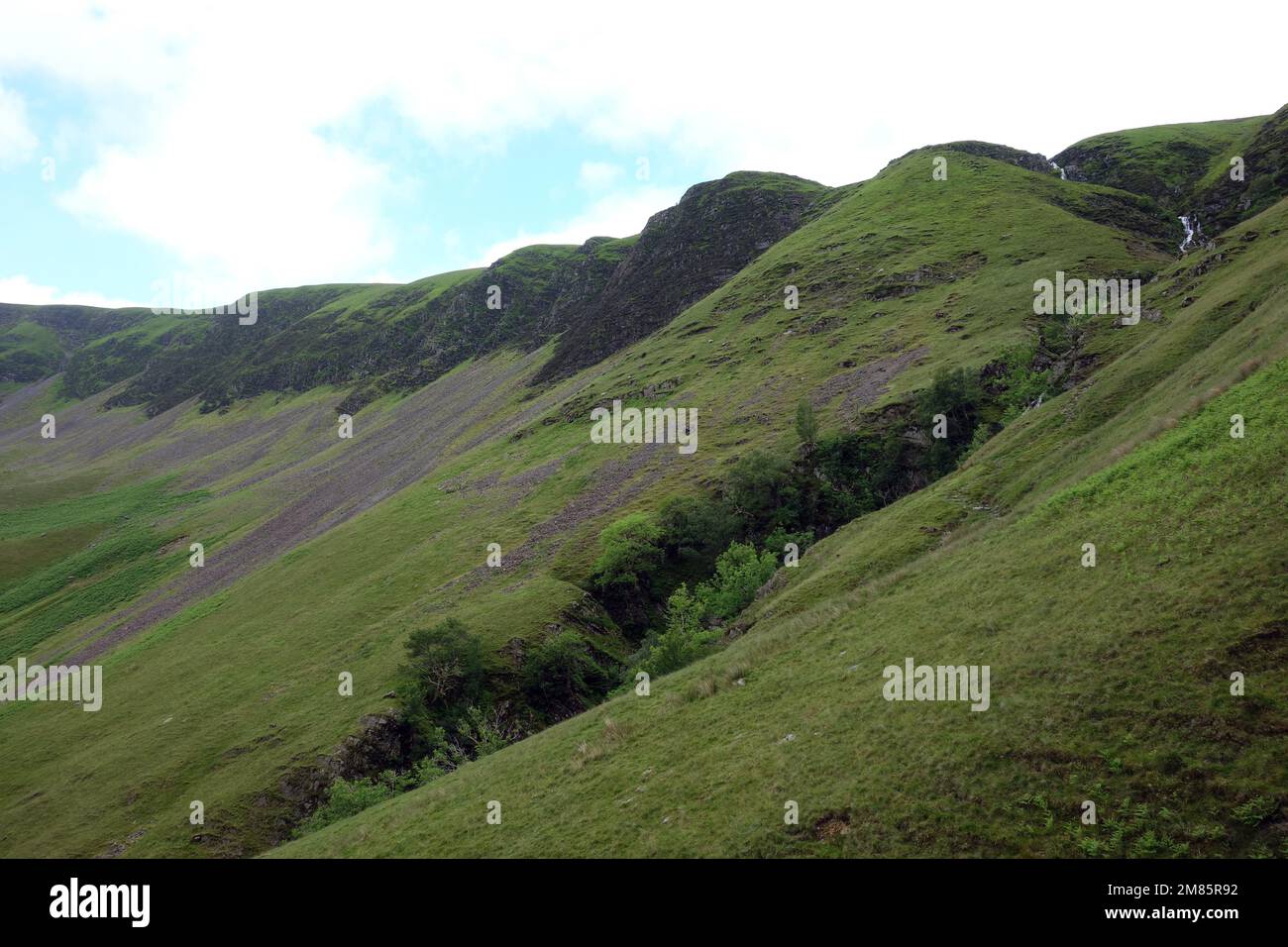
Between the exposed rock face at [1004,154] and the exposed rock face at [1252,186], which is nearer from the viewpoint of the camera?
the exposed rock face at [1252,186]

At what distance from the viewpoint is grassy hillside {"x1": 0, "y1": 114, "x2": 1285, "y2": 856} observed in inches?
661

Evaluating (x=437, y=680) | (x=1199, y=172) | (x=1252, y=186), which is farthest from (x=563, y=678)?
(x=1199, y=172)

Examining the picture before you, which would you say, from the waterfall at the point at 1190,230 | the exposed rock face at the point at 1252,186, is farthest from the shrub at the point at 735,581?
the exposed rock face at the point at 1252,186

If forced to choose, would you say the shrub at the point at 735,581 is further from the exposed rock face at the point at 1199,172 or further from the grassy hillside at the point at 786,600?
the exposed rock face at the point at 1199,172

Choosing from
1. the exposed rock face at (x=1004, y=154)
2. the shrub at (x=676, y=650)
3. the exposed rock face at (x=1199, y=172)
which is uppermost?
the exposed rock face at (x=1004, y=154)

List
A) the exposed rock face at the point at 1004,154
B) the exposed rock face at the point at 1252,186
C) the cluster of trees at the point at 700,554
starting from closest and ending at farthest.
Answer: the cluster of trees at the point at 700,554 < the exposed rock face at the point at 1252,186 < the exposed rock face at the point at 1004,154

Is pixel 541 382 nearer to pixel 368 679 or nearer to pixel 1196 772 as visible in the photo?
pixel 368 679

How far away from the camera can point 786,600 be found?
121 feet

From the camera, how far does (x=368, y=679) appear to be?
54.6 m

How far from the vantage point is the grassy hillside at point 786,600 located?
55.1ft

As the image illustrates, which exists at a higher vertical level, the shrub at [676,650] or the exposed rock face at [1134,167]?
the exposed rock face at [1134,167]

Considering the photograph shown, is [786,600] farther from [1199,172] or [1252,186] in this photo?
[1199,172]
